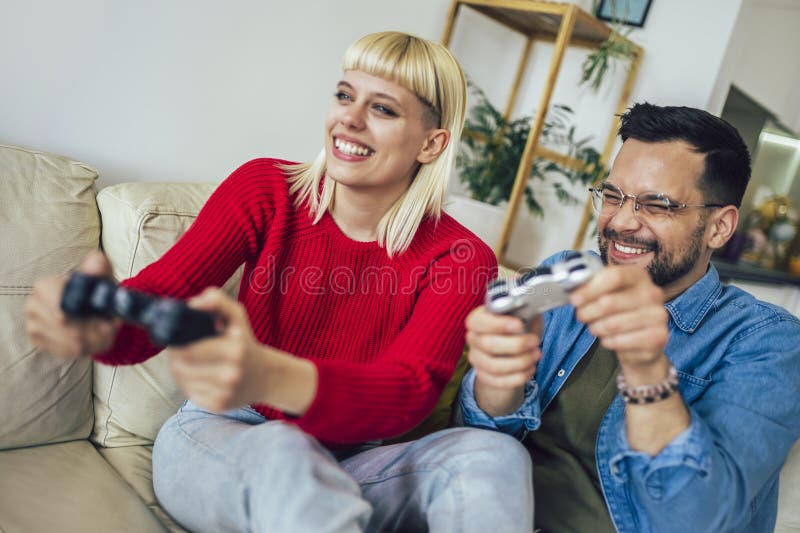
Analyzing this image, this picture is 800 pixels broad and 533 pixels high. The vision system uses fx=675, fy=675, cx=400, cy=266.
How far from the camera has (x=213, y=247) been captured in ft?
3.74

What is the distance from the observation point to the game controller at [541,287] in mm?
814

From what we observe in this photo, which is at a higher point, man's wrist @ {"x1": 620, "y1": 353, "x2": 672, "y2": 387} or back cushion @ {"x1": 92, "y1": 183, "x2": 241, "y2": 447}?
man's wrist @ {"x1": 620, "y1": 353, "x2": 672, "y2": 387}

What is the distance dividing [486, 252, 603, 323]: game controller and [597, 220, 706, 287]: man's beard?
0.46m

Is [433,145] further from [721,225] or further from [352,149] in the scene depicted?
[721,225]

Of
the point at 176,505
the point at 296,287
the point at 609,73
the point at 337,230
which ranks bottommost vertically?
the point at 176,505

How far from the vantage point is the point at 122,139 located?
175 cm

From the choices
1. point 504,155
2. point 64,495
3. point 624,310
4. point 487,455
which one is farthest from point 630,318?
point 504,155

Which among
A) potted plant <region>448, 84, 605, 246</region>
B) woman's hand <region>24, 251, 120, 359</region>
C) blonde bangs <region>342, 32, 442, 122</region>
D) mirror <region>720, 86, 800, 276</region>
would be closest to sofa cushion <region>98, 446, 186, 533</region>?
woman's hand <region>24, 251, 120, 359</region>

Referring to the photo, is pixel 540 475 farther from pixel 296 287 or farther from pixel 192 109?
pixel 192 109

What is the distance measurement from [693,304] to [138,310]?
1.00m

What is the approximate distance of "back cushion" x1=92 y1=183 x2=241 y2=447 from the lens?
4.62ft

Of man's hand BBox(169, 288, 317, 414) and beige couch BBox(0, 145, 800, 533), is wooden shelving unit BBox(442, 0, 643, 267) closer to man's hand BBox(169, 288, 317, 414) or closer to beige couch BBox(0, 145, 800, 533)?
beige couch BBox(0, 145, 800, 533)

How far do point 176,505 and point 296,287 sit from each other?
1.34ft

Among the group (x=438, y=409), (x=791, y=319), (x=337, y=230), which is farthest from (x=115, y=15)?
(x=791, y=319)
